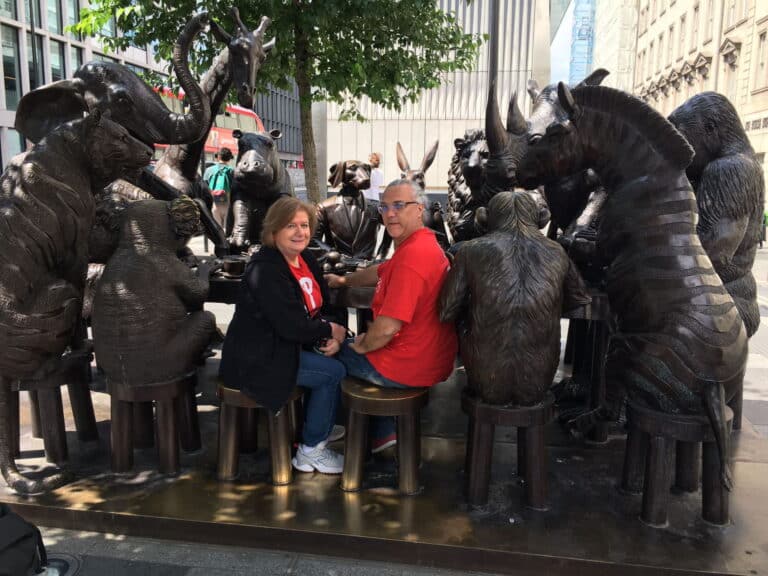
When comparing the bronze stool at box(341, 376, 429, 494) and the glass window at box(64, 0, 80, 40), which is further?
the glass window at box(64, 0, 80, 40)

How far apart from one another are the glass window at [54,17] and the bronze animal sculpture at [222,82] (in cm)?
2824

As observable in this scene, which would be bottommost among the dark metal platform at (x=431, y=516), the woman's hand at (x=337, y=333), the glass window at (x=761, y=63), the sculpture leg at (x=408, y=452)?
the dark metal platform at (x=431, y=516)

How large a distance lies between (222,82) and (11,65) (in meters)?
26.5

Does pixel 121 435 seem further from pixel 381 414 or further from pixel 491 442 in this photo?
pixel 491 442

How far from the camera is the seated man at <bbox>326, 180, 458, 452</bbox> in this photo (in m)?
3.00

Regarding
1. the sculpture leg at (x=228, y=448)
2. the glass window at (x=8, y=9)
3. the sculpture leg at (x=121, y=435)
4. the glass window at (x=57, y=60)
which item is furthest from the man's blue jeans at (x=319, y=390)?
the glass window at (x=57, y=60)

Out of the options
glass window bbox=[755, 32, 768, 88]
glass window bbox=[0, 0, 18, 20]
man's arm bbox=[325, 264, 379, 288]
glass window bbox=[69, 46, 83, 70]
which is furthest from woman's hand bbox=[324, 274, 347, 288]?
glass window bbox=[69, 46, 83, 70]

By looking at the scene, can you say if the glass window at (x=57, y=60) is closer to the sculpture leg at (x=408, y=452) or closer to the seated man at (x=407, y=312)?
the seated man at (x=407, y=312)

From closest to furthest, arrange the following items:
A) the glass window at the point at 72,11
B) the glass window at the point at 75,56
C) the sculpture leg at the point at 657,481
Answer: the sculpture leg at the point at 657,481 → the glass window at the point at 72,11 → the glass window at the point at 75,56

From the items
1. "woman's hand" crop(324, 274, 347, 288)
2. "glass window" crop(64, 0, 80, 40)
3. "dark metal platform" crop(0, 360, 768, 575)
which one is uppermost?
"glass window" crop(64, 0, 80, 40)

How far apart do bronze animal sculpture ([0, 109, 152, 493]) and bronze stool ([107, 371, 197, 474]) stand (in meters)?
0.38

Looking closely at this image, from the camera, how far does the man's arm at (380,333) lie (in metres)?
3.02

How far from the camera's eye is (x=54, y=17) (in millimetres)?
28078

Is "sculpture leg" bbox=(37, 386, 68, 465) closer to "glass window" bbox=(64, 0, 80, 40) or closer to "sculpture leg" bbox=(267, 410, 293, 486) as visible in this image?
"sculpture leg" bbox=(267, 410, 293, 486)
